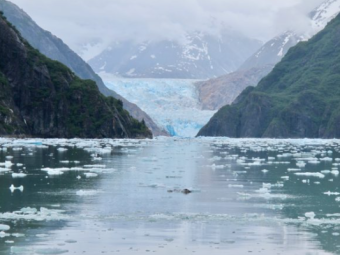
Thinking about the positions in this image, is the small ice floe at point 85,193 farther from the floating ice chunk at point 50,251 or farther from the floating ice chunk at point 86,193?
the floating ice chunk at point 50,251

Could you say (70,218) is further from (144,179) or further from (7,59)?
(7,59)

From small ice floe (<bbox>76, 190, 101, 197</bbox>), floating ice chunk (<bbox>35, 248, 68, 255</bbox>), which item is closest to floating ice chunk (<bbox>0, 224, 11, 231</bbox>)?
A: floating ice chunk (<bbox>35, 248, 68, 255</bbox>)

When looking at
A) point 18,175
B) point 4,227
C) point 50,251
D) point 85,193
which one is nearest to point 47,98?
point 18,175

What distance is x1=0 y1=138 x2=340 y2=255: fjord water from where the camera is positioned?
20672 millimetres

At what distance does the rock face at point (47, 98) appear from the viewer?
128 m

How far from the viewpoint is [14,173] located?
Result: 39.2 metres

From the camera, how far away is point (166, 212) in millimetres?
26766

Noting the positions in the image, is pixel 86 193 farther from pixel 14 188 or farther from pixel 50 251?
pixel 50 251

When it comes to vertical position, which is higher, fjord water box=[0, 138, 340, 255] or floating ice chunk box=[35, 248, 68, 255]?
fjord water box=[0, 138, 340, 255]

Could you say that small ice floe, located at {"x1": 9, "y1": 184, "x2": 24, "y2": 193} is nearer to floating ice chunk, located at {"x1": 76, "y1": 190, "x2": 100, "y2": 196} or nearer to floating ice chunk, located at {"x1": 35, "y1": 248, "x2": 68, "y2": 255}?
floating ice chunk, located at {"x1": 76, "y1": 190, "x2": 100, "y2": 196}

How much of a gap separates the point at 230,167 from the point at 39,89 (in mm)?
86882

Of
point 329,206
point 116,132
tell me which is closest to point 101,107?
point 116,132

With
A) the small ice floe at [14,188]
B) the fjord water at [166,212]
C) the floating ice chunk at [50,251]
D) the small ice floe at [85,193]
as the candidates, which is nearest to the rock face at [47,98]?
the fjord water at [166,212]

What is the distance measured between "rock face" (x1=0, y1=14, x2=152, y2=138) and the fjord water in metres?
83.7
